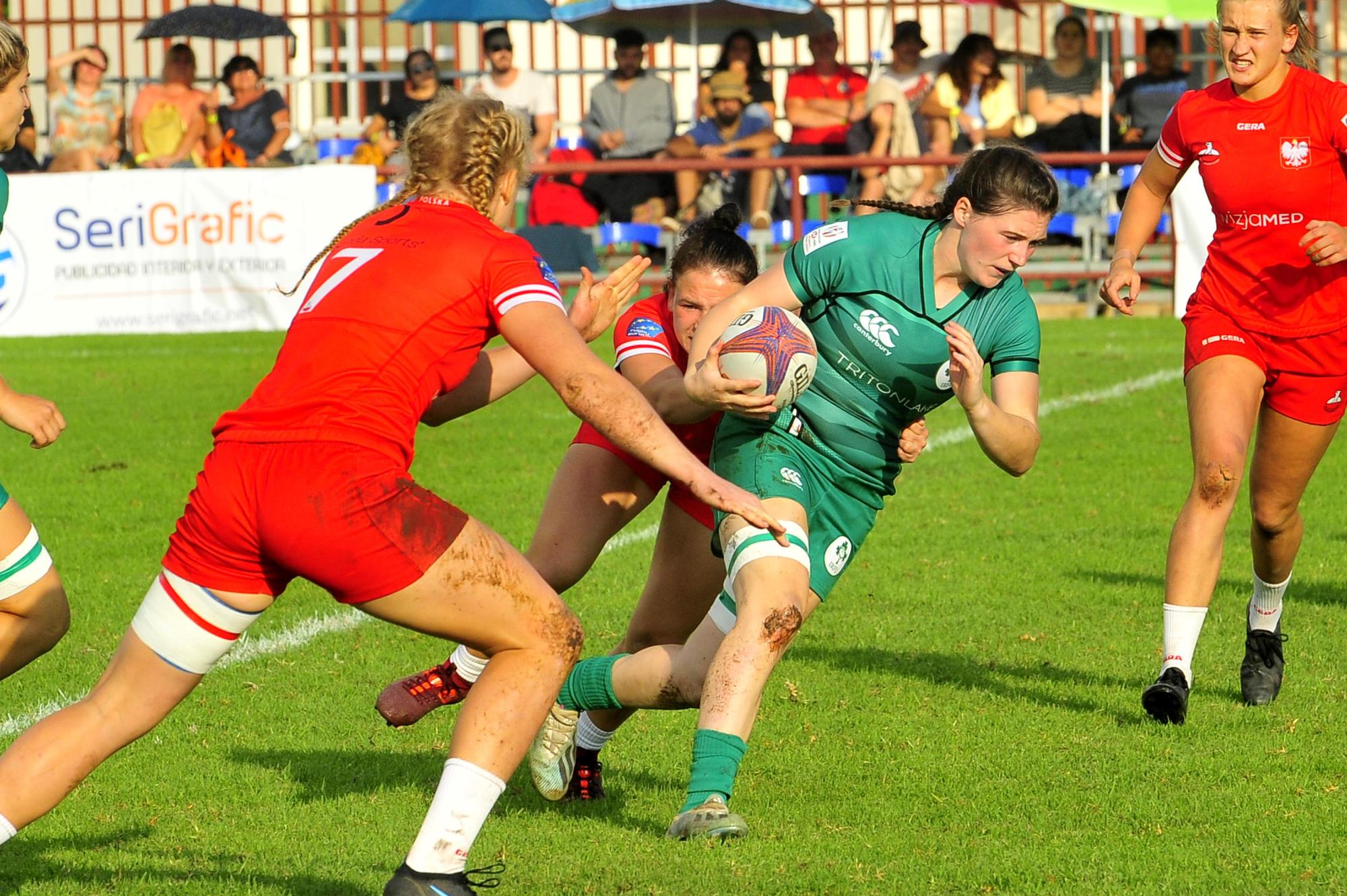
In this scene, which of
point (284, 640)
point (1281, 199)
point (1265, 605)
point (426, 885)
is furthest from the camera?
point (284, 640)

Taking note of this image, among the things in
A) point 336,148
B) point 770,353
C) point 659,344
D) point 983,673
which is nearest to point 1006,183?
point 770,353

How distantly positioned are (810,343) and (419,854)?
67.5 inches

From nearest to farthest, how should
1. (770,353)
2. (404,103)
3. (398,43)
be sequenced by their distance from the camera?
(770,353), (404,103), (398,43)

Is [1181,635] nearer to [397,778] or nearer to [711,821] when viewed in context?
[711,821]

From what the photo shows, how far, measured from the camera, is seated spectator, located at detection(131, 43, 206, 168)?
19.6m

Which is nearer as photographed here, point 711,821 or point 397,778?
point 711,821

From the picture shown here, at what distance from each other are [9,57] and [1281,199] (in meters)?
3.80

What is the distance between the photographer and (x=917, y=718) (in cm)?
604

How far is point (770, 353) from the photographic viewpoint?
15.4ft

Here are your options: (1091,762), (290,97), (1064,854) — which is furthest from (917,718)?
(290,97)

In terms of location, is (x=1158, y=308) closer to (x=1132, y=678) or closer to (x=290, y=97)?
(x=1132, y=678)

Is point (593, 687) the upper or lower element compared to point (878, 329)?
lower

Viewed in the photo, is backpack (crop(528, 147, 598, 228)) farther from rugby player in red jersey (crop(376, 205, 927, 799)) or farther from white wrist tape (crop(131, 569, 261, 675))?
white wrist tape (crop(131, 569, 261, 675))

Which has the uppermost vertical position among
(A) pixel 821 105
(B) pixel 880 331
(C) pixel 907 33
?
(C) pixel 907 33
